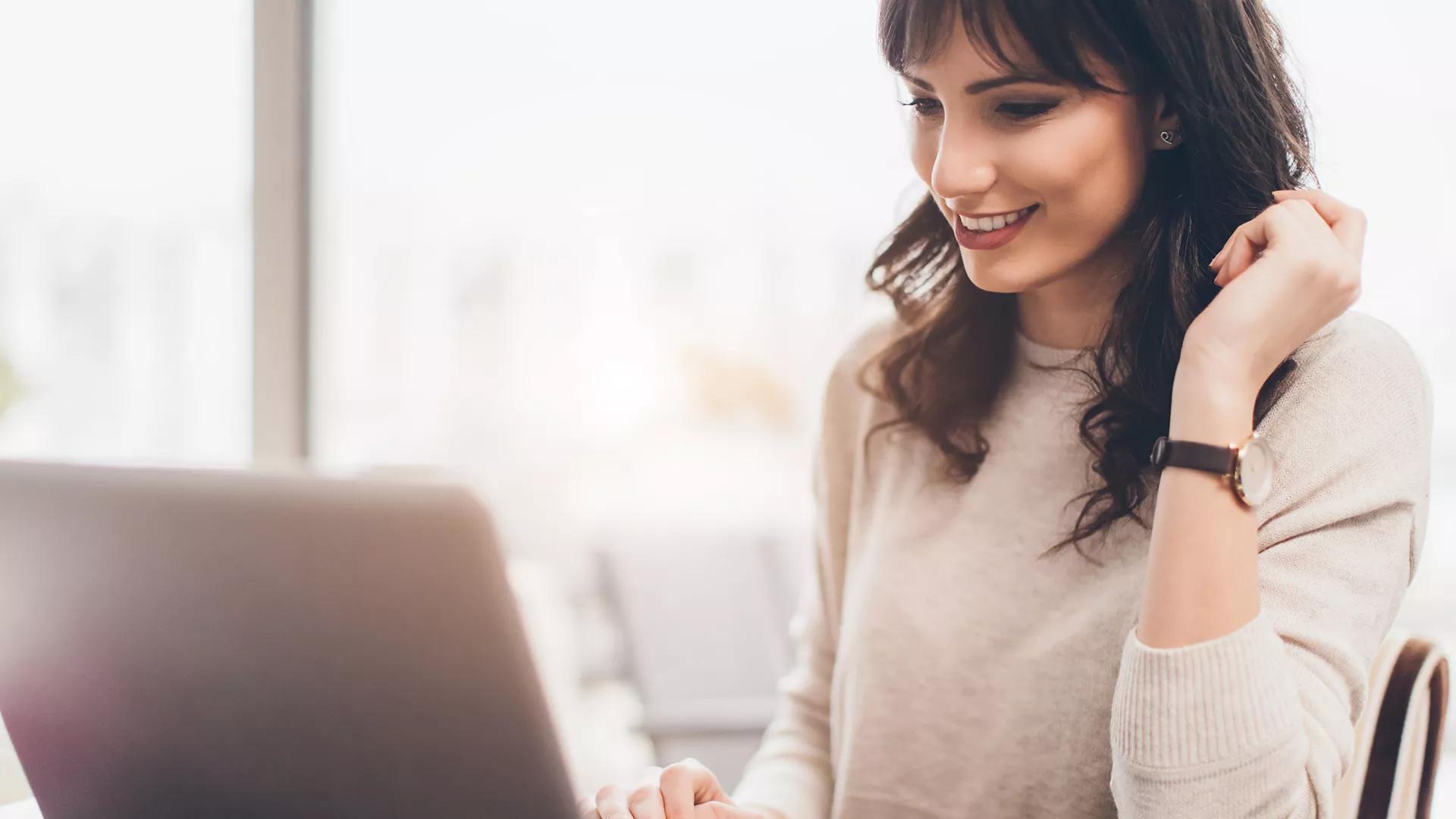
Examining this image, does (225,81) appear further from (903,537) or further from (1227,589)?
(1227,589)

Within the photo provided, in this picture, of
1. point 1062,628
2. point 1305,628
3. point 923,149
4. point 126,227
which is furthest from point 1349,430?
point 126,227

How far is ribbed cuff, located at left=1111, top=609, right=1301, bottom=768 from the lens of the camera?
68cm

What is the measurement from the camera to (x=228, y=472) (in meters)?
0.51

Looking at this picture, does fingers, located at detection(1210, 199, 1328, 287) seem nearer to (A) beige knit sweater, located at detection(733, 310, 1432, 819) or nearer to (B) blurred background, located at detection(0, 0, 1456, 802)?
(A) beige knit sweater, located at detection(733, 310, 1432, 819)

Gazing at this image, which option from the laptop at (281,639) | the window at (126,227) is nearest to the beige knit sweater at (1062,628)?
the laptop at (281,639)

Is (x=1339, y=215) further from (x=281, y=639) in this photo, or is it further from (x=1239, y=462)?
(x=281, y=639)

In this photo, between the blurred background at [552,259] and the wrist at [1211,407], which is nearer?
the wrist at [1211,407]

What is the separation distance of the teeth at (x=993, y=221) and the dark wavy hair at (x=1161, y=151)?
4.1 inches

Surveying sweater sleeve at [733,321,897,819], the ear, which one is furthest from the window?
the ear

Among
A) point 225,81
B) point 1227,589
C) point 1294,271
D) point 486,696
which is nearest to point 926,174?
point 1294,271

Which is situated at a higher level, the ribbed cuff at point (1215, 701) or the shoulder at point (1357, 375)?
the shoulder at point (1357, 375)

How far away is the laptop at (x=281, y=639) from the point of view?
483 millimetres

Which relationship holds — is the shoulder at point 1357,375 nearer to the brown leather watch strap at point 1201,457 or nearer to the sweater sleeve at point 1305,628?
the sweater sleeve at point 1305,628

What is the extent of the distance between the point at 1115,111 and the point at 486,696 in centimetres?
64
